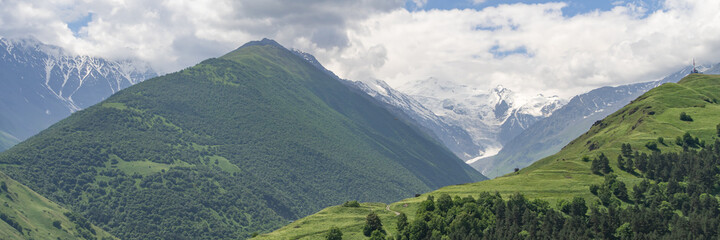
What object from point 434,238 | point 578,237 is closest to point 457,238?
point 434,238

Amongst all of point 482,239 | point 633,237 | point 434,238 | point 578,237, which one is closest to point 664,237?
point 633,237

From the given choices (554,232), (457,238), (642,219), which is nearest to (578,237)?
(554,232)

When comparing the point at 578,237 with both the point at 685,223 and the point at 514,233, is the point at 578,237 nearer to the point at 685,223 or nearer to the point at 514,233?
the point at 514,233

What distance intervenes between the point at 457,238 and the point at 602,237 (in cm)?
4496

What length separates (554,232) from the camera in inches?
7825

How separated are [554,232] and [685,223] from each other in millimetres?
41710

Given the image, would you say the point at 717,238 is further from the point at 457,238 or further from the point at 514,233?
the point at 457,238

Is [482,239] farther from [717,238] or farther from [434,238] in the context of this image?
[717,238]

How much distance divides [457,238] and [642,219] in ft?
193

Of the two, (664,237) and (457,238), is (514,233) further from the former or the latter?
(664,237)

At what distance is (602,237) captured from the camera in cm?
19625

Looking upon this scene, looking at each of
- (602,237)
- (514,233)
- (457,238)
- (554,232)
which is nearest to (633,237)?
(602,237)

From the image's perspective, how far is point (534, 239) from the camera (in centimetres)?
19750

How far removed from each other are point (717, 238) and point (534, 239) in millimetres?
54781
